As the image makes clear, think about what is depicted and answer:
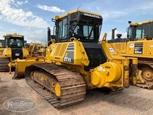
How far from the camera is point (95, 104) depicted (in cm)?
505

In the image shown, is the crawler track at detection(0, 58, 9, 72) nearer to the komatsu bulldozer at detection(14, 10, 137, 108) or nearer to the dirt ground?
the dirt ground

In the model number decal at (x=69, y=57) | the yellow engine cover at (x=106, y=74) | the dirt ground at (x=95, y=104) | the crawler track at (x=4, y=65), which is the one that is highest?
the model number decal at (x=69, y=57)

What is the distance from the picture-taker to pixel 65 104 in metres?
4.34

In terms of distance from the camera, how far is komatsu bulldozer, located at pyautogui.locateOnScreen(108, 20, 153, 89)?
793 cm

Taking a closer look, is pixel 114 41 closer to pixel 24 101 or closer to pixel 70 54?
pixel 70 54

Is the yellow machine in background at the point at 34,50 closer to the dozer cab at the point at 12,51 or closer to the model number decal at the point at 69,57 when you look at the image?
the dozer cab at the point at 12,51

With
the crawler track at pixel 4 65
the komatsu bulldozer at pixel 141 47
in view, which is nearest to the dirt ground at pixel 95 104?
the komatsu bulldozer at pixel 141 47

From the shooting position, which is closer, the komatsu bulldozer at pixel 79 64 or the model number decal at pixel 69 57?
the komatsu bulldozer at pixel 79 64

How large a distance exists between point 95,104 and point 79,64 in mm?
1334

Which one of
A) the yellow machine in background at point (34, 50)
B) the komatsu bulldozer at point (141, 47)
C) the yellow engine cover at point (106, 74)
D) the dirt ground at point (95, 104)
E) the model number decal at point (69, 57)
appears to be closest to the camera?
the yellow engine cover at point (106, 74)

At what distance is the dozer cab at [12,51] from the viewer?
36.3ft

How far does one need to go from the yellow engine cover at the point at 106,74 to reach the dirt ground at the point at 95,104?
0.72m

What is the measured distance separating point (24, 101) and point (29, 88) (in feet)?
5.20

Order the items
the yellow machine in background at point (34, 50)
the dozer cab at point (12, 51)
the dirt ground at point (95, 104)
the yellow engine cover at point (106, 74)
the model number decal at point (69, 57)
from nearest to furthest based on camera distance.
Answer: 1. the yellow engine cover at point (106, 74)
2. the dirt ground at point (95, 104)
3. the model number decal at point (69, 57)
4. the dozer cab at point (12, 51)
5. the yellow machine in background at point (34, 50)
